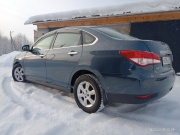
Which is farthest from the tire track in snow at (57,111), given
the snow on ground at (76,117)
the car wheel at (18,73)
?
the car wheel at (18,73)

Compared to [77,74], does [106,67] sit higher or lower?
higher

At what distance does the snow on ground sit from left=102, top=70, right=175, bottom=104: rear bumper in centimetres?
40

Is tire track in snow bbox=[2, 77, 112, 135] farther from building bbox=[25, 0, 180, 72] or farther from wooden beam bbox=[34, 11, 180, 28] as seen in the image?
wooden beam bbox=[34, 11, 180, 28]

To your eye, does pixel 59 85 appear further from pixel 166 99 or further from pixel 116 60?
pixel 166 99

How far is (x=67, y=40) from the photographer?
391 cm

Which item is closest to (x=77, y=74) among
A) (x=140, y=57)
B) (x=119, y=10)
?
(x=140, y=57)

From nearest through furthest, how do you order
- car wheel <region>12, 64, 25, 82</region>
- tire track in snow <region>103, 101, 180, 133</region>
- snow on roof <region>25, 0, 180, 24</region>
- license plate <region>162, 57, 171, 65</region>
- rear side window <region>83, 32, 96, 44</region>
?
1. tire track in snow <region>103, 101, 180, 133</region>
2. license plate <region>162, 57, 171, 65</region>
3. rear side window <region>83, 32, 96, 44</region>
4. car wheel <region>12, 64, 25, 82</region>
5. snow on roof <region>25, 0, 180, 24</region>

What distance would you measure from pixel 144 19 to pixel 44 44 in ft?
17.4

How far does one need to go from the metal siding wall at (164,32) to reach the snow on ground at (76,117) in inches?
169

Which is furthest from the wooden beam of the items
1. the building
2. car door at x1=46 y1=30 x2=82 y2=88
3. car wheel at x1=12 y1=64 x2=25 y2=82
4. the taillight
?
the taillight

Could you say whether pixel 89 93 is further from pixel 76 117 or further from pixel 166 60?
pixel 166 60

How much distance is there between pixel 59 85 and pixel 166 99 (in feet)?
7.46

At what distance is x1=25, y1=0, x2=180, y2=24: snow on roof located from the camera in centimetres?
743

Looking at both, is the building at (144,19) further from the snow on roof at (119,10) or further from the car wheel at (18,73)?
the car wheel at (18,73)
